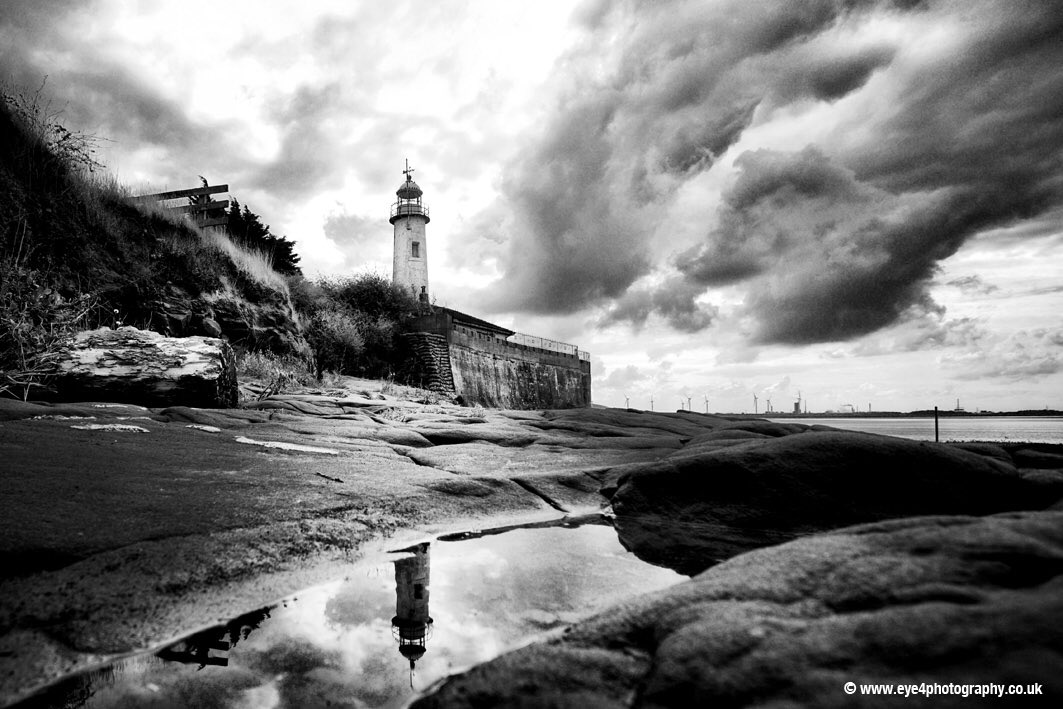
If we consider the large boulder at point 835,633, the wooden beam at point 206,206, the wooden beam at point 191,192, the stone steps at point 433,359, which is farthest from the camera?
the stone steps at point 433,359

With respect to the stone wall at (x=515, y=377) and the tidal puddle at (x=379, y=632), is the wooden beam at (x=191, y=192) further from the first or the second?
the tidal puddle at (x=379, y=632)

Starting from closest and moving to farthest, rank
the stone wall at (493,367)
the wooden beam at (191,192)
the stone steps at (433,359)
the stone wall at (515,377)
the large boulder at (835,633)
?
the large boulder at (835,633) → the wooden beam at (191,192) → the stone steps at (433,359) → the stone wall at (493,367) → the stone wall at (515,377)

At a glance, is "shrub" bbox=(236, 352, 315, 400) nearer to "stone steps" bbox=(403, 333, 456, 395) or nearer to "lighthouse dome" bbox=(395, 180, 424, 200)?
"stone steps" bbox=(403, 333, 456, 395)

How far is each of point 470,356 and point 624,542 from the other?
18.9m

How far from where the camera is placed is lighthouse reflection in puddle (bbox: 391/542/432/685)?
1.47 metres

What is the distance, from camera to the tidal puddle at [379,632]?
1.22 metres

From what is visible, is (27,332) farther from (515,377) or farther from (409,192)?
(409,192)

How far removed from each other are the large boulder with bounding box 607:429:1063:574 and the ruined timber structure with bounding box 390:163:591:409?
46.7ft

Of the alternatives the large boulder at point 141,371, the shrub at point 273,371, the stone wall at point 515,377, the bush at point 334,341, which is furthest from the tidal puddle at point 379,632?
the stone wall at point 515,377

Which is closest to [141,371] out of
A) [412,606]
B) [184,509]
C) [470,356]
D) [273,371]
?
[273,371]

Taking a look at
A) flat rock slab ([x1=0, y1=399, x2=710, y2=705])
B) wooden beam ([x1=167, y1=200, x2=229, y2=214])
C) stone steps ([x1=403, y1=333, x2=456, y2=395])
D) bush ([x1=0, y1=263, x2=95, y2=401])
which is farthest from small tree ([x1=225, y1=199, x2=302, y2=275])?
flat rock slab ([x1=0, y1=399, x2=710, y2=705])

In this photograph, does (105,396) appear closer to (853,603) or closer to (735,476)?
(735,476)

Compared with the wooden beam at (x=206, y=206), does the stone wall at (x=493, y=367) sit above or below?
below

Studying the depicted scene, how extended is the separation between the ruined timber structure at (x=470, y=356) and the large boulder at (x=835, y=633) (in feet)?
52.9
